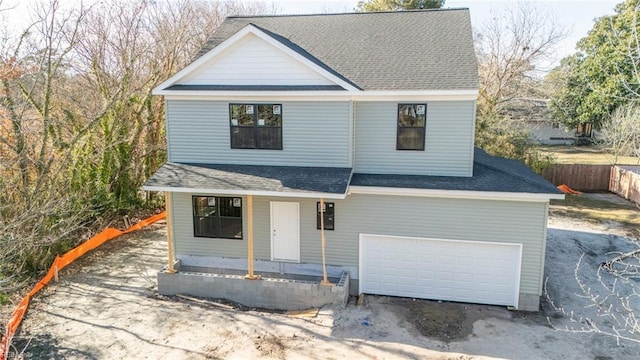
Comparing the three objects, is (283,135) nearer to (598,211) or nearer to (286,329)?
(286,329)

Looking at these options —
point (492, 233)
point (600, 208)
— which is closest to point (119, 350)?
point (492, 233)

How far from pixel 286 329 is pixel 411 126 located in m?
6.27

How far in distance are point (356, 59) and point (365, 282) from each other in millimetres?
6704

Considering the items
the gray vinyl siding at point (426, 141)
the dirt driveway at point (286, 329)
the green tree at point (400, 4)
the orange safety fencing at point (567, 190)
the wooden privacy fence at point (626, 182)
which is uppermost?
the green tree at point (400, 4)

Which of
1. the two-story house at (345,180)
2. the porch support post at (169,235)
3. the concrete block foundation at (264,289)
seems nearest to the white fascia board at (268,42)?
the two-story house at (345,180)

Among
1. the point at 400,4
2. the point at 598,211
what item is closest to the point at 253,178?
the point at 598,211

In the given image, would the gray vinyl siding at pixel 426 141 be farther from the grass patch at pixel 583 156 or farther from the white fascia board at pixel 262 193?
the grass patch at pixel 583 156

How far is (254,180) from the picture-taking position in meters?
11.5

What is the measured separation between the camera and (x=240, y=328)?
10.1 m

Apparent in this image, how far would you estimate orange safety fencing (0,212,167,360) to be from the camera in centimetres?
892

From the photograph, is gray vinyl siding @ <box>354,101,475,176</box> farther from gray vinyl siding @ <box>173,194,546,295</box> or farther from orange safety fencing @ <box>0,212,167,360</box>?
orange safety fencing @ <box>0,212,167,360</box>

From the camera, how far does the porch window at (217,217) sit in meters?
12.6

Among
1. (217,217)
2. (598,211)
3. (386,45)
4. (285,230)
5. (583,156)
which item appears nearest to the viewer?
(285,230)

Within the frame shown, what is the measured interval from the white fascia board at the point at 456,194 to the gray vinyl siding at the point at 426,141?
1.21m
